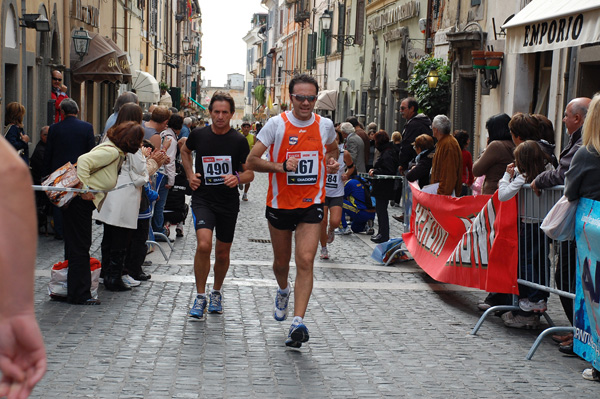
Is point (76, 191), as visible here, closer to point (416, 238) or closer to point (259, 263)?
point (259, 263)

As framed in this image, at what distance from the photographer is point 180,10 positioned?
71.6 meters

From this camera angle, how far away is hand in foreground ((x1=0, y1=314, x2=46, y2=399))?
69.4 inches

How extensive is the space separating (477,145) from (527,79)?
272 cm

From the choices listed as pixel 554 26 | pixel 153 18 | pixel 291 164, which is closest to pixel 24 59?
pixel 554 26

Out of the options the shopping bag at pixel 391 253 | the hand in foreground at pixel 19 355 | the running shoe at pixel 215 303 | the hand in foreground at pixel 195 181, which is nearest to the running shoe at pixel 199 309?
the running shoe at pixel 215 303

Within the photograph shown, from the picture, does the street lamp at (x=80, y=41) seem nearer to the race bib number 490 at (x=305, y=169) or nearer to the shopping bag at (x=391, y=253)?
the shopping bag at (x=391, y=253)

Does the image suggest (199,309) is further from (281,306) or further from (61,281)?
(61,281)

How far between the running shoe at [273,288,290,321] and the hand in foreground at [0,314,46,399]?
17.0 ft

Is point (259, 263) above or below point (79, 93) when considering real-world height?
below

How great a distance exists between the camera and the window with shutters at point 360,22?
121 feet

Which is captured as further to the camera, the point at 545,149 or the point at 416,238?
the point at 416,238

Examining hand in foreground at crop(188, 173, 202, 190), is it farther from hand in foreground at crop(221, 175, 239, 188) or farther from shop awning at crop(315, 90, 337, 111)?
shop awning at crop(315, 90, 337, 111)

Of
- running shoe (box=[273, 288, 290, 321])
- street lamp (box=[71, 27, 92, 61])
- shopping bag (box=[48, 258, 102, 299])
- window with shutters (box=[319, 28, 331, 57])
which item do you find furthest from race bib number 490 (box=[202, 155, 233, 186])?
window with shutters (box=[319, 28, 331, 57])

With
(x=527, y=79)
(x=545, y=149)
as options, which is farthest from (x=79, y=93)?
(x=545, y=149)
